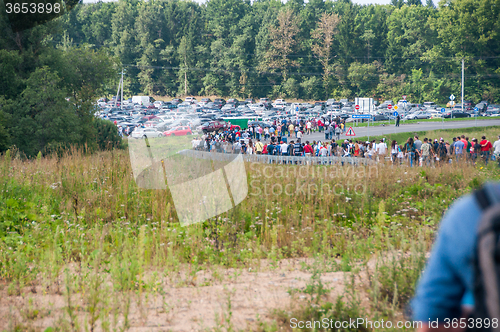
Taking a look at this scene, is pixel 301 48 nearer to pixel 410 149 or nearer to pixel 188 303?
pixel 410 149

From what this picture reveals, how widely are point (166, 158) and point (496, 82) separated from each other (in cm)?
7956

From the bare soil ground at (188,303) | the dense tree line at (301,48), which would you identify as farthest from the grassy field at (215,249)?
the dense tree line at (301,48)

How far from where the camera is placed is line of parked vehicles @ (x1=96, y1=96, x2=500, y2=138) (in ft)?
142

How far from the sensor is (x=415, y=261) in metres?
4.41

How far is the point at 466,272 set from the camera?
4.79ft

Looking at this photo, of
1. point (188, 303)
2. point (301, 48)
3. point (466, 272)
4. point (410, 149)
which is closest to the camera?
point (466, 272)

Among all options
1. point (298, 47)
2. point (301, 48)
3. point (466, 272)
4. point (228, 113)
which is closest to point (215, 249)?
point (466, 272)

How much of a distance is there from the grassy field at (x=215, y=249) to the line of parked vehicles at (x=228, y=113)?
25288 millimetres

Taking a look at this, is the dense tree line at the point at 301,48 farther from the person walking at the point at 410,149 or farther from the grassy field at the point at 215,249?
the grassy field at the point at 215,249

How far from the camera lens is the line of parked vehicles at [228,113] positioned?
142 ft

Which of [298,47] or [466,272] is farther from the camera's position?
[298,47]

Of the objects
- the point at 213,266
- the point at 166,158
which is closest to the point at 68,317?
the point at 213,266

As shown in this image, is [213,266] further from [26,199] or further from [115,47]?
[115,47]

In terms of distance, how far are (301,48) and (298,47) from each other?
77 centimetres
